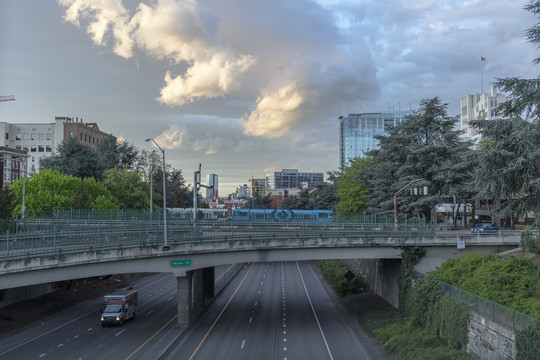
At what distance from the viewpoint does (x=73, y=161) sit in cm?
7981

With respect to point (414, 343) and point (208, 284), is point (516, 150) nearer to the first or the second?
point (414, 343)

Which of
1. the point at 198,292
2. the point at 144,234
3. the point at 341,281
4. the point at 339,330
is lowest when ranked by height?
the point at 339,330

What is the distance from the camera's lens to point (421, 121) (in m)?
55.7

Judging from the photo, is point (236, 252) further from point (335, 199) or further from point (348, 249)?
point (335, 199)

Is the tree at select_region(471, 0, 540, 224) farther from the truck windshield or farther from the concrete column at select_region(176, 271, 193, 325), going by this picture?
the truck windshield

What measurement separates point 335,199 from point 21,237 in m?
84.5

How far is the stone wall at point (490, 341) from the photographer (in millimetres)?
19609

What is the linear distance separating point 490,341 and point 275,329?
17353 mm

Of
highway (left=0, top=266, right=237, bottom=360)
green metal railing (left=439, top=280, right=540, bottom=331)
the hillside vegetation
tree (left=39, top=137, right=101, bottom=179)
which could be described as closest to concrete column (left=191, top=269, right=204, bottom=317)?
highway (left=0, top=266, right=237, bottom=360)

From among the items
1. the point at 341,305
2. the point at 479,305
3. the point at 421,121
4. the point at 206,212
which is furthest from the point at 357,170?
the point at 479,305

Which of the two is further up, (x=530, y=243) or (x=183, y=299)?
(x=530, y=243)

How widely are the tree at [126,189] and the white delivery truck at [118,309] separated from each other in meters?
40.4

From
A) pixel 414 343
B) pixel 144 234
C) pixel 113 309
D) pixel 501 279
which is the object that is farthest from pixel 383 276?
pixel 113 309

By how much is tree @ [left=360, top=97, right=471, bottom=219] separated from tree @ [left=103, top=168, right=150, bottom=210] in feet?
133
